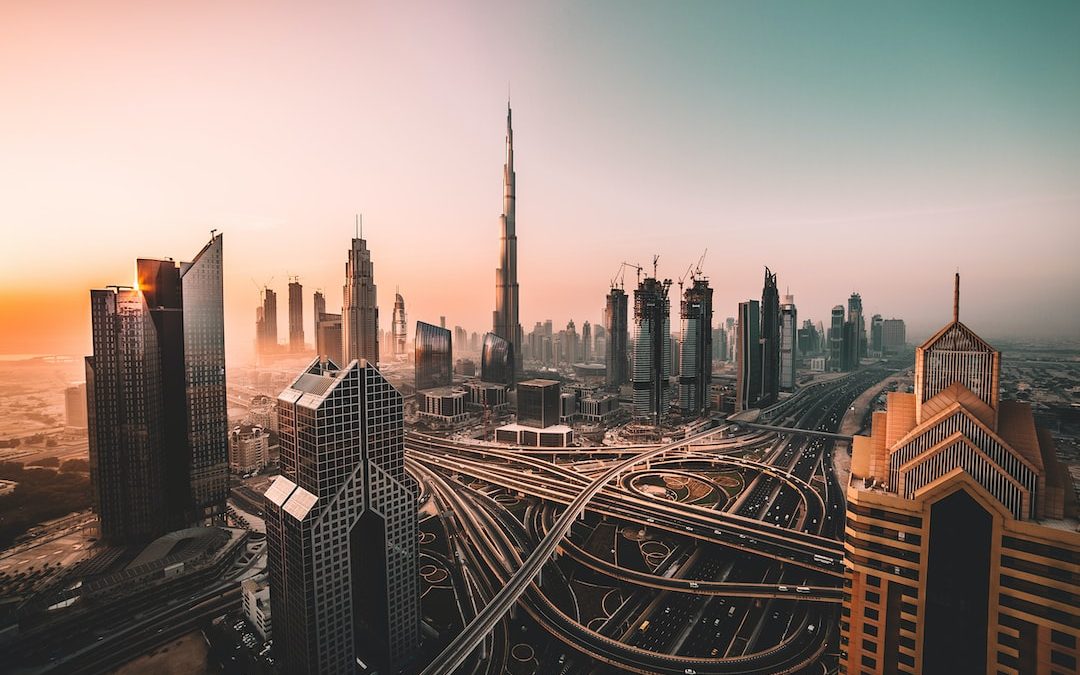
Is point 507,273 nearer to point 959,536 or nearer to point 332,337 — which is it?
point 332,337

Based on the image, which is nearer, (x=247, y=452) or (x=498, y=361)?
(x=247, y=452)

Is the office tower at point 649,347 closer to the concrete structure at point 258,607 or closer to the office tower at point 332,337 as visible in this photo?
the office tower at point 332,337

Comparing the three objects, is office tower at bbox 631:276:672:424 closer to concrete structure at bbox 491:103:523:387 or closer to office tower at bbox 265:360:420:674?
concrete structure at bbox 491:103:523:387

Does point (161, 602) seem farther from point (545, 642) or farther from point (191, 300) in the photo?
point (545, 642)

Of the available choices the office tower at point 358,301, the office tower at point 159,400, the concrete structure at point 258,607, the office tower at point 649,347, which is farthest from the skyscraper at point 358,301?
the concrete structure at point 258,607

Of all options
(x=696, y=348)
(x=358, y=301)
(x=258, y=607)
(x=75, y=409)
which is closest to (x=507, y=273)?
(x=358, y=301)
